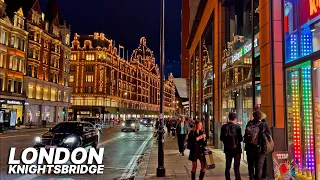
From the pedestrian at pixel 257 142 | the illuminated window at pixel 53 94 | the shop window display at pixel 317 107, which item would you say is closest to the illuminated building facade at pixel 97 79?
the illuminated window at pixel 53 94

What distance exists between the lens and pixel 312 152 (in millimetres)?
7840

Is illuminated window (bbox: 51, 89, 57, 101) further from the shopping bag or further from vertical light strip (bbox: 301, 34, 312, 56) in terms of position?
vertical light strip (bbox: 301, 34, 312, 56)

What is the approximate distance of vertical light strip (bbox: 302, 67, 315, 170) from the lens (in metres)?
7.93

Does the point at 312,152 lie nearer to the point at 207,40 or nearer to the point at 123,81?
the point at 207,40

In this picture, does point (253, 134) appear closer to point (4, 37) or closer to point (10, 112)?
point (10, 112)

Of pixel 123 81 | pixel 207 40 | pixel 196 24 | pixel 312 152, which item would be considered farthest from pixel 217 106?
pixel 123 81

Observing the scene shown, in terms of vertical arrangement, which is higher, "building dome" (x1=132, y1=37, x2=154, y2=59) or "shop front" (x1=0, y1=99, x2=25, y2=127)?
"building dome" (x1=132, y1=37, x2=154, y2=59)

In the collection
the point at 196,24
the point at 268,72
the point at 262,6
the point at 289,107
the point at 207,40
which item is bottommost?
the point at 289,107

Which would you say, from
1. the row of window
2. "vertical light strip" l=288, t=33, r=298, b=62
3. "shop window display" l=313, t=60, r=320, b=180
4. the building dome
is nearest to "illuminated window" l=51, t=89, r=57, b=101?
the row of window

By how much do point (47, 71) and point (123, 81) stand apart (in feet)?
158

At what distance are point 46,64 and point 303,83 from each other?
58.9 metres

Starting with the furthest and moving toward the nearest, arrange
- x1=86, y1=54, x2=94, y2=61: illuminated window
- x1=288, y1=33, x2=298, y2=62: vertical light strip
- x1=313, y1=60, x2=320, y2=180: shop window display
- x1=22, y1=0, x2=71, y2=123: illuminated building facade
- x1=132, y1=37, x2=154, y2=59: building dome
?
x1=132, y1=37, x2=154, y2=59: building dome, x1=86, y1=54, x2=94, y2=61: illuminated window, x1=22, y1=0, x2=71, y2=123: illuminated building facade, x1=288, y1=33, x2=298, y2=62: vertical light strip, x1=313, y1=60, x2=320, y2=180: shop window display

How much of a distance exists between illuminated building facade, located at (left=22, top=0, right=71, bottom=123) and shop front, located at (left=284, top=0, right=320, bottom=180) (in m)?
50.9

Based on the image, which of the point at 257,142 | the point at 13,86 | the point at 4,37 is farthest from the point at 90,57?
the point at 257,142
